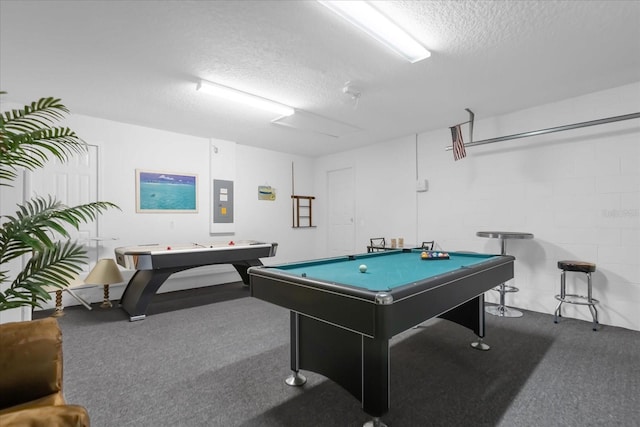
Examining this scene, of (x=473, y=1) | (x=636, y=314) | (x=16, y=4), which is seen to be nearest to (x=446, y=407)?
(x=473, y=1)

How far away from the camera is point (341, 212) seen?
6.78 m

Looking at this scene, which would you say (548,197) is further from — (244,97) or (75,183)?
(75,183)

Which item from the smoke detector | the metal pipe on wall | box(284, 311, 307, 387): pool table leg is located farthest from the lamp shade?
the metal pipe on wall

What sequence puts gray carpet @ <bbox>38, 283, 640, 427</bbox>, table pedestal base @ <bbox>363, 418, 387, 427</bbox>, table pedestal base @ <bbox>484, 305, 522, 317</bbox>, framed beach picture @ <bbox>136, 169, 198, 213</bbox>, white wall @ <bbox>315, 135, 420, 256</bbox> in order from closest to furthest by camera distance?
1. table pedestal base @ <bbox>363, 418, 387, 427</bbox>
2. gray carpet @ <bbox>38, 283, 640, 427</bbox>
3. table pedestal base @ <bbox>484, 305, 522, 317</bbox>
4. framed beach picture @ <bbox>136, 169, 198, 213</bbox>
5. white wall @ <bbox>315, 135, 420, 256</bbox>

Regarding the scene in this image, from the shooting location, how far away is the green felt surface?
1.97 m

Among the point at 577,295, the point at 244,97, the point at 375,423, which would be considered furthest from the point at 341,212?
the point at 375,423

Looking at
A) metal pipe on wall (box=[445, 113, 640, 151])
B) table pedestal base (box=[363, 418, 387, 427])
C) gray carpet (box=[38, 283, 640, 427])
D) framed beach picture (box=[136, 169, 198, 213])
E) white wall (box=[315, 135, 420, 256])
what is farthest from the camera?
white wall (box=[315, 135, 420, 256])

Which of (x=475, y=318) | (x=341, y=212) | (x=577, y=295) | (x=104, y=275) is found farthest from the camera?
(x=341, y=212)

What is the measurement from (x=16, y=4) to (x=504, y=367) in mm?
4436

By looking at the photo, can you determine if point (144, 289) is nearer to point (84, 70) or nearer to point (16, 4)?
point (84, 70)

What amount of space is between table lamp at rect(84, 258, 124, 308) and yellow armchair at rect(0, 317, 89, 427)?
2.97 m

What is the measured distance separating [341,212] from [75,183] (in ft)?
15.1

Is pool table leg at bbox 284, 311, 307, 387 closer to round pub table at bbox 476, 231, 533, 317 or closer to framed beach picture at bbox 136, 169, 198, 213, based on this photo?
round pub table at bbox 476, 231, 533, 317

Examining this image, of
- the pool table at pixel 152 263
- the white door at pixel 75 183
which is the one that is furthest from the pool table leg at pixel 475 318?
the white door at pixel 75 183
